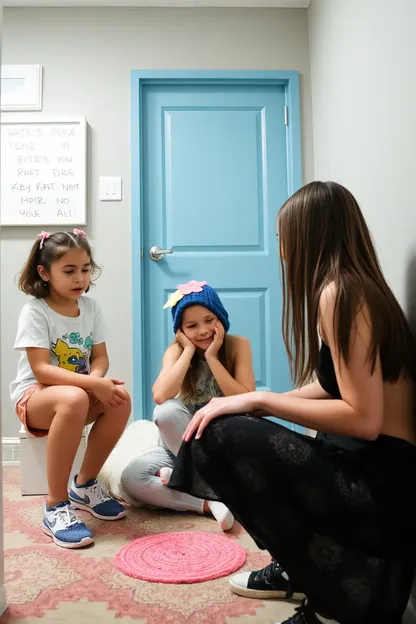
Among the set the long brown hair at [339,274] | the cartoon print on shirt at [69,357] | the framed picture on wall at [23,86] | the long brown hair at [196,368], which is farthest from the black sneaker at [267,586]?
the framed picture on wall at [23,86]

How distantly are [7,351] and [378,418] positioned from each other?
2.15 m

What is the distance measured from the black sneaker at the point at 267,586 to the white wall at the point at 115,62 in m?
1.59

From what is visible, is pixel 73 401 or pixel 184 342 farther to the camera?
pixel 184 342

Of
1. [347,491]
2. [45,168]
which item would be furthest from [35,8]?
[347,491]

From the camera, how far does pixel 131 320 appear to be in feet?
9.01

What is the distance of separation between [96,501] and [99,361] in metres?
0.46

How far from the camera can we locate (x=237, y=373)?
183cm

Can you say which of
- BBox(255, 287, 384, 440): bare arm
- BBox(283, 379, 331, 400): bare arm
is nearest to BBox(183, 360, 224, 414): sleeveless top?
BBox(283, 379, 331, 400): bare arm

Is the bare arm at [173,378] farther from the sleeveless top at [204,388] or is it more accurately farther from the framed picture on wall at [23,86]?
the framed picture on wall at [23,86]

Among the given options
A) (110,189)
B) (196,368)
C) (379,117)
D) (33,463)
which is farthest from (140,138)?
(33,463)

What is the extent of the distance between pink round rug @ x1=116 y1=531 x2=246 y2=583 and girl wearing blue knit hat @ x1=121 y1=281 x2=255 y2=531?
17cm

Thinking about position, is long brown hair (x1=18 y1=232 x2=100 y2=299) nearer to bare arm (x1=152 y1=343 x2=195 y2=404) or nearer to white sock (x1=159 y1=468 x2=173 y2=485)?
bare arm (x1=152 y1=343 x2=195 y2=404)

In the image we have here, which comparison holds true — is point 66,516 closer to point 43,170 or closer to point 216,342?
point 216,342

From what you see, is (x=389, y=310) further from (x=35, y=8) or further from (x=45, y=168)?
(x=35, y=8)
